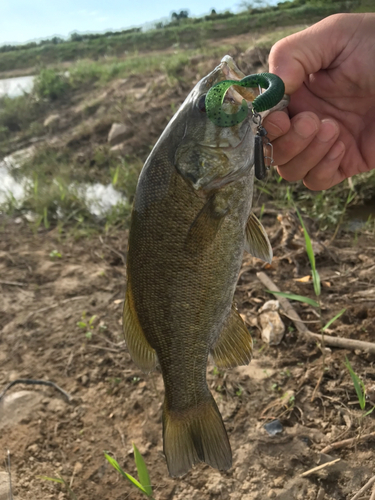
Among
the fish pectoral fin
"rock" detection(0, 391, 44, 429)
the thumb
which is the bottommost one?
"rock" detection(0, 391, 44, 429)

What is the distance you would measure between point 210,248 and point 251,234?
0.87 ft

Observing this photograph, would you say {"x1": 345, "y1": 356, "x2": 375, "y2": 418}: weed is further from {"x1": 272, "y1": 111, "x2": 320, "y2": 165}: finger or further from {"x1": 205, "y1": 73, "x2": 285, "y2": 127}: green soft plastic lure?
{"x1": 205, "y1": 73, "x2": 285, "y2": 127}: green soft plastic lure

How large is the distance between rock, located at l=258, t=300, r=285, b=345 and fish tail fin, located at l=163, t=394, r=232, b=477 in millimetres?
1432

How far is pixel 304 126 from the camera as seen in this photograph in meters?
2.03

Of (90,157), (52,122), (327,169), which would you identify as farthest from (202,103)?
(52,122)

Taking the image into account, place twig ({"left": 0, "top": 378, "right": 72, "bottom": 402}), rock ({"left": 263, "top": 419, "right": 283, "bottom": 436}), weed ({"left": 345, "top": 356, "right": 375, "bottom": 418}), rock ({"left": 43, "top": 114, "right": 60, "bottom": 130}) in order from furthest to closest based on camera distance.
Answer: rock ({"left": 43, "top": 114, "right": 60, "bottom": 130})
twig ({"left": 0, "top": 378, "right": 72, "bottom": 402})
rock ({"left": 263, "top": 419, "right": 283, "bottom": 436})
weed ({"left": 345, "top": 356, "right": 375, "bottom": 418})

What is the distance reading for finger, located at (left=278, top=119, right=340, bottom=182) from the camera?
220 cm

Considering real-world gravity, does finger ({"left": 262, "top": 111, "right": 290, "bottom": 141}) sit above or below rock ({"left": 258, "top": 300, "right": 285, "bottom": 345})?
above

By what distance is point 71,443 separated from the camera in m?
2.86

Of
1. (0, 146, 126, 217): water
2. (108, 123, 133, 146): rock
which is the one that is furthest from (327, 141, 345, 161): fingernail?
(108, 123, 133, 146): rock

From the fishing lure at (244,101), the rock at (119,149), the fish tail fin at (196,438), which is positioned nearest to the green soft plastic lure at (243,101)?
the fishing lure at (244,101)

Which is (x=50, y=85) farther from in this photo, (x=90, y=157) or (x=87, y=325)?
(x=87, y=325)

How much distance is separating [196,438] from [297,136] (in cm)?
156

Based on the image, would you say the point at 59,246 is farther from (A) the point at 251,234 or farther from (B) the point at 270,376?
(A) the point at 251,234
